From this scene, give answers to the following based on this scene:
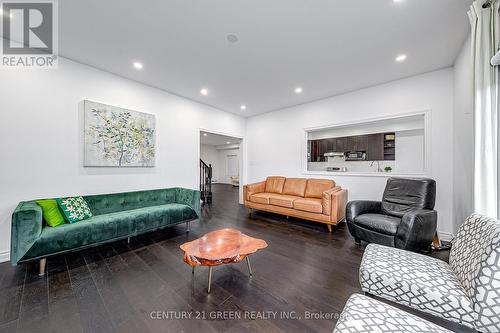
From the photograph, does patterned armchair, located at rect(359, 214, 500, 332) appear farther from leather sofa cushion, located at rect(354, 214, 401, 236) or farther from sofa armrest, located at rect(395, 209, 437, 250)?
leather sofa cushion, located at rect(354, 214, 401, 236)

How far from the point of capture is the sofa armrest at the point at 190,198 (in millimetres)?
3352

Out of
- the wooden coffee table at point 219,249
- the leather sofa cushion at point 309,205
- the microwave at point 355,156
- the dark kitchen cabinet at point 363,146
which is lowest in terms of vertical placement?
the wooden coffee table at point 219,249

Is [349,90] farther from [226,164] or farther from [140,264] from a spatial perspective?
[226,164]

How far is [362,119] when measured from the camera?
3713mm

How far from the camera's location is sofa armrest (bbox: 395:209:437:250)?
2107mm

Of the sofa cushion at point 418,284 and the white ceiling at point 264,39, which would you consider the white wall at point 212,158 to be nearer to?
the white ceiling at point 264,39

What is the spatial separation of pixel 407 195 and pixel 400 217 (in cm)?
39

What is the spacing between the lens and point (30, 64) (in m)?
2.49

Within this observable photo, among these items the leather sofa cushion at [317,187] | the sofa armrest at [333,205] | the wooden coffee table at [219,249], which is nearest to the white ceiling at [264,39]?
the leather sofa cushion at [317,187]

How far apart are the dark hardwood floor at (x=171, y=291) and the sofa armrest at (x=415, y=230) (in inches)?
22.0

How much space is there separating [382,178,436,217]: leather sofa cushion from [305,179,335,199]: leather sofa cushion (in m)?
1.10

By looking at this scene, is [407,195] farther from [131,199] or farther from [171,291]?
[131,199]

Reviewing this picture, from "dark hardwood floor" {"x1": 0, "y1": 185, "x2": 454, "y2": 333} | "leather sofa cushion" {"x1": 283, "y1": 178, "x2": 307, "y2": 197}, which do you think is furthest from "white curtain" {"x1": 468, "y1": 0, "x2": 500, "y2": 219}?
"leather sofa cushion" {"x1": 283, "y1": 178, "x2": 307, "y2": 197}

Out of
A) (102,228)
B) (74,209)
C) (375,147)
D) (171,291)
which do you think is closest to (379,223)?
(171,291)
